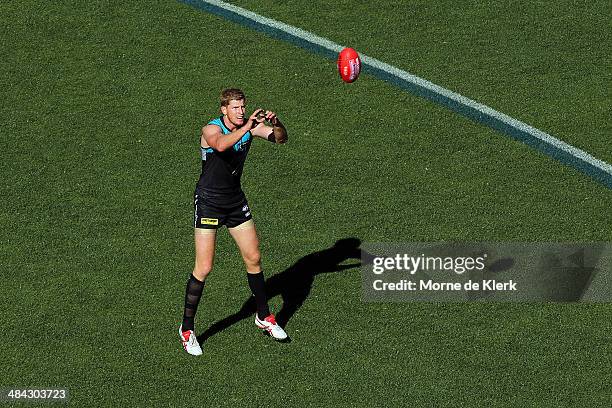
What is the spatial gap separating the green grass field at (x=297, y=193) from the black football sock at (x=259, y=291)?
0.29m

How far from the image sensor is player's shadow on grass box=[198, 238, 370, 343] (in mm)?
14016

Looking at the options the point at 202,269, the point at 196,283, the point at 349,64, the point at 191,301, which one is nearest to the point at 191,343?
the point at 191,301

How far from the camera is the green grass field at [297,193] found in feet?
43.0

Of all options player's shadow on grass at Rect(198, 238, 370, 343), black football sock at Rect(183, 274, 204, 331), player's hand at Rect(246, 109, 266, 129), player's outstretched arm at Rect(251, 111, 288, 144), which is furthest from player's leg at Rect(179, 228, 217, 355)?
player's hand at Rect(246, 109, 266, 129)

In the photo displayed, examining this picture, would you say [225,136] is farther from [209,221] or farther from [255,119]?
[209,221]

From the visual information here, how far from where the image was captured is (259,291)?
13609mm

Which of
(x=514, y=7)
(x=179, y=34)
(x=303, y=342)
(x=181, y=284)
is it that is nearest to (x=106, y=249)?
(x=181, y=284)

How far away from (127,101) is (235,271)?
4429 mm

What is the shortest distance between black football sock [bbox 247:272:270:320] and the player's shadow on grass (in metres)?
0.34

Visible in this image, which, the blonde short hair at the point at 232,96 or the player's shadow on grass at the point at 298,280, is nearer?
the blonde short hair at the point at 232,96

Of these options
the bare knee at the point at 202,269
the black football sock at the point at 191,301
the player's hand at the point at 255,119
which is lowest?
the black football sock at the point at 191,301

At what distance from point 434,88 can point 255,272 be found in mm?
5883

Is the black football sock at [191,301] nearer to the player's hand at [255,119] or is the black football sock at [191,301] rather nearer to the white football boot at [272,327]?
the white football boot at [272,327]

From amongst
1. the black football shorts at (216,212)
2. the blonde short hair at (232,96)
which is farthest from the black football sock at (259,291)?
the blonde short hair at (232,96)
